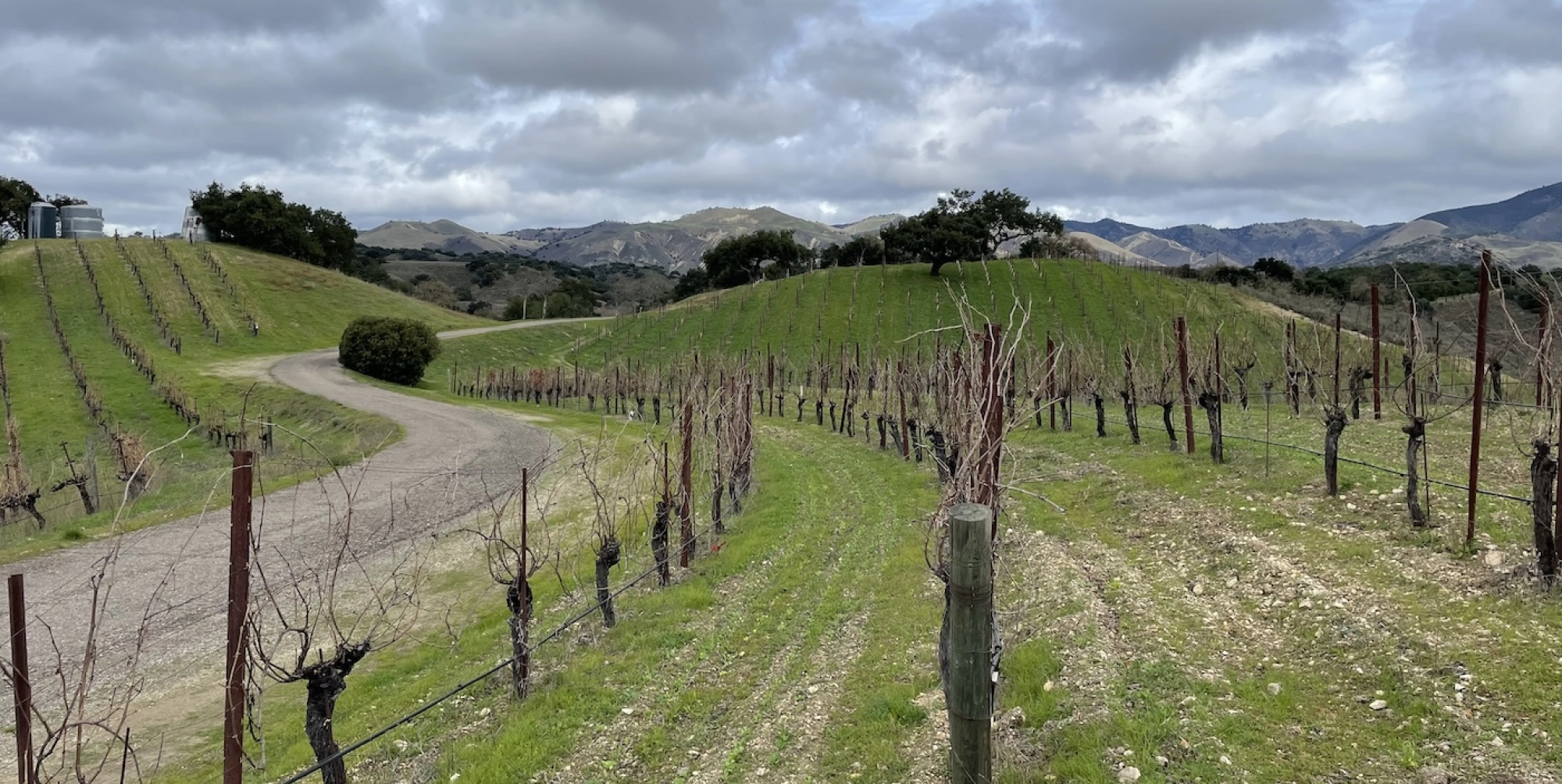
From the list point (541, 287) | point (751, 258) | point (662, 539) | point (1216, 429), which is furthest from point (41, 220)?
point (1216, 429)

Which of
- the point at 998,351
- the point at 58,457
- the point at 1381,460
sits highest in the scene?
the point at 998,351

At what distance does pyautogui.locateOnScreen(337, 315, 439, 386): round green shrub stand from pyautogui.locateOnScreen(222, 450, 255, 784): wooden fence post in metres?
41.1

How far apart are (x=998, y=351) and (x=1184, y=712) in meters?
3.06

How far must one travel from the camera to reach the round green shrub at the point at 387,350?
138ft

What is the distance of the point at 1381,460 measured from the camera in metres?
13.5

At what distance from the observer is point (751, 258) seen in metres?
75.6

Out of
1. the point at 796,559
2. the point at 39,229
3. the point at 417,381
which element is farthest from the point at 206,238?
the point at 796,559

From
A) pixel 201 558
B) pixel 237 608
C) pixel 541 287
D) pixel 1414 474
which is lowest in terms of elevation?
pixel 201 558

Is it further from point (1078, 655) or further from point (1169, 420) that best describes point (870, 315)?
point (1078, 655)

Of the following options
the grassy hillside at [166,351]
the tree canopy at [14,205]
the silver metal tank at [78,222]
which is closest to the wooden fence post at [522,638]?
the grassy hillside at [166,351]

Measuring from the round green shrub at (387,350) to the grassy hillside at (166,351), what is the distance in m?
4.62

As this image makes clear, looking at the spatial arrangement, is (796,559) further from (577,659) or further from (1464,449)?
(1464,449)

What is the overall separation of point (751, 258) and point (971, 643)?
72.6 m

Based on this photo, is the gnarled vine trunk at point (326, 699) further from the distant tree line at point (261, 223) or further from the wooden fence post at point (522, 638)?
the distant tree line at point (261, 223)
